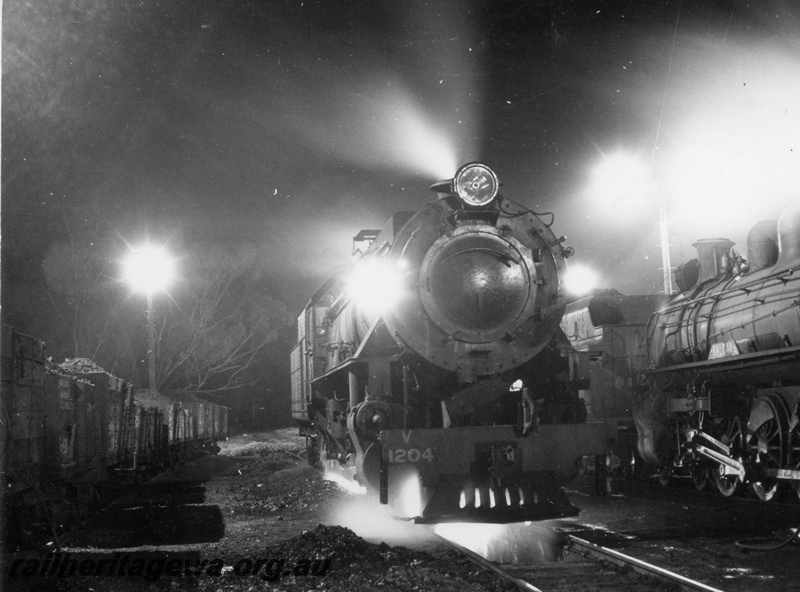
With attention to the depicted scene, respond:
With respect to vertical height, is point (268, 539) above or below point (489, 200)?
below

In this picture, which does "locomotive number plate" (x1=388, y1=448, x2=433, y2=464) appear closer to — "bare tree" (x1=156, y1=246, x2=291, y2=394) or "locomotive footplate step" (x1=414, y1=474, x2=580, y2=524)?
"locomotive footplate step" (x1=414, y1=474, x2=580, y2=524)

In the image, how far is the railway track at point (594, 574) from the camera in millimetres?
5656

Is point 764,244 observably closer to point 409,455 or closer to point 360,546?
point 409,455

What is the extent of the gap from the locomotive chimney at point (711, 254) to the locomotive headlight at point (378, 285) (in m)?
6.20

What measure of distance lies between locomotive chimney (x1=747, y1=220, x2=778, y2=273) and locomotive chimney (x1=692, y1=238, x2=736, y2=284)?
1696 millimetres

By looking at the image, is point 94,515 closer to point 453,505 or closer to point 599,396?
point 453,505

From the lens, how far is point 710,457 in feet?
35.4

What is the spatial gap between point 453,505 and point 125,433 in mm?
8528

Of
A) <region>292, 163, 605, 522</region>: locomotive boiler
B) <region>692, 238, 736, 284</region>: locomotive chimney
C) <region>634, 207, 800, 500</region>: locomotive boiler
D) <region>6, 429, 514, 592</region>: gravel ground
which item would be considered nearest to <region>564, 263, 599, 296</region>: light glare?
<region>692, 238, 736, 284</region>: locomotive chimney

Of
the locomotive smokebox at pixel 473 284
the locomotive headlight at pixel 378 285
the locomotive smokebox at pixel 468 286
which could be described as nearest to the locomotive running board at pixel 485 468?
the locomotive smokebox at pixel 468 286

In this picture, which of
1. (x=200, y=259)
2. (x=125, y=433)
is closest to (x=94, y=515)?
(x=125, y=433)

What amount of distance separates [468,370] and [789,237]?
15.7ft

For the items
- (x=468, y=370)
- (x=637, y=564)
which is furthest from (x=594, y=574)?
(x=468, y=370)

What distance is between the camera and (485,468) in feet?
24.5
